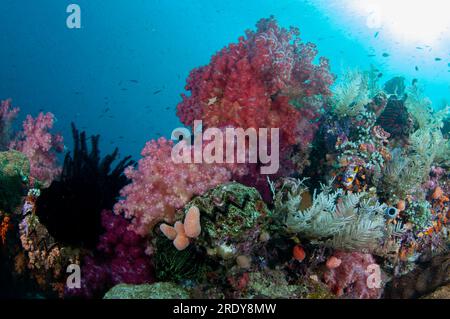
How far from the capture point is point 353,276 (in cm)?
365

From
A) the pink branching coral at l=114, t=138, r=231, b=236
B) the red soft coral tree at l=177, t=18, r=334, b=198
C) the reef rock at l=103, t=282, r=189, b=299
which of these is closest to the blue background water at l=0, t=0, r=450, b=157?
the red soft coral tree at l=177, t=18, r=334, b=198

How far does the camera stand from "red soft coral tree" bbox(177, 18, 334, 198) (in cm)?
461

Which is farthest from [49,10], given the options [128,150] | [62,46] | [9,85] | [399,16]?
[399,16]

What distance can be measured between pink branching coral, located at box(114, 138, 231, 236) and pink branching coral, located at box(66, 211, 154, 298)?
195mm

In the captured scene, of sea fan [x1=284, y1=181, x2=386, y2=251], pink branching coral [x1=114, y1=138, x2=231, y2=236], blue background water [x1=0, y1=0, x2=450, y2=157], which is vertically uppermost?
blue background water [x1=0, y1=0, x2=450, y2=157]

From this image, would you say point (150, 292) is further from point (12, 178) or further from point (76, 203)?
point (12, 178)

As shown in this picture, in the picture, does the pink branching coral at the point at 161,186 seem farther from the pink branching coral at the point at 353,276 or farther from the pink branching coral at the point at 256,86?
the pink branching coral at the point at 353,276

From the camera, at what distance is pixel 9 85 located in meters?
104

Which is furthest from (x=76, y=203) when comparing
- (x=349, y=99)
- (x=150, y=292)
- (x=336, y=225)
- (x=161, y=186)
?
(x=349, y=99)

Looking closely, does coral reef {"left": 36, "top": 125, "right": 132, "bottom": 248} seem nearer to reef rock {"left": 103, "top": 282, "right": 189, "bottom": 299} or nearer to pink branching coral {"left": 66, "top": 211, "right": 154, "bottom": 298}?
pink branching coral {"left": 66, "top": 211, "right": 154, "bottom": 298}

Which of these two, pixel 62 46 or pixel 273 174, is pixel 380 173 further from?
pixel 62 46

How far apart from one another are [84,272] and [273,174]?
307cm

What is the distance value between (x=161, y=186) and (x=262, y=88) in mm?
2104

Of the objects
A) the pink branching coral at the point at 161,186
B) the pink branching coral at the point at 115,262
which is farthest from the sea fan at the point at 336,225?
the pink branching coral at the point at 115,262
